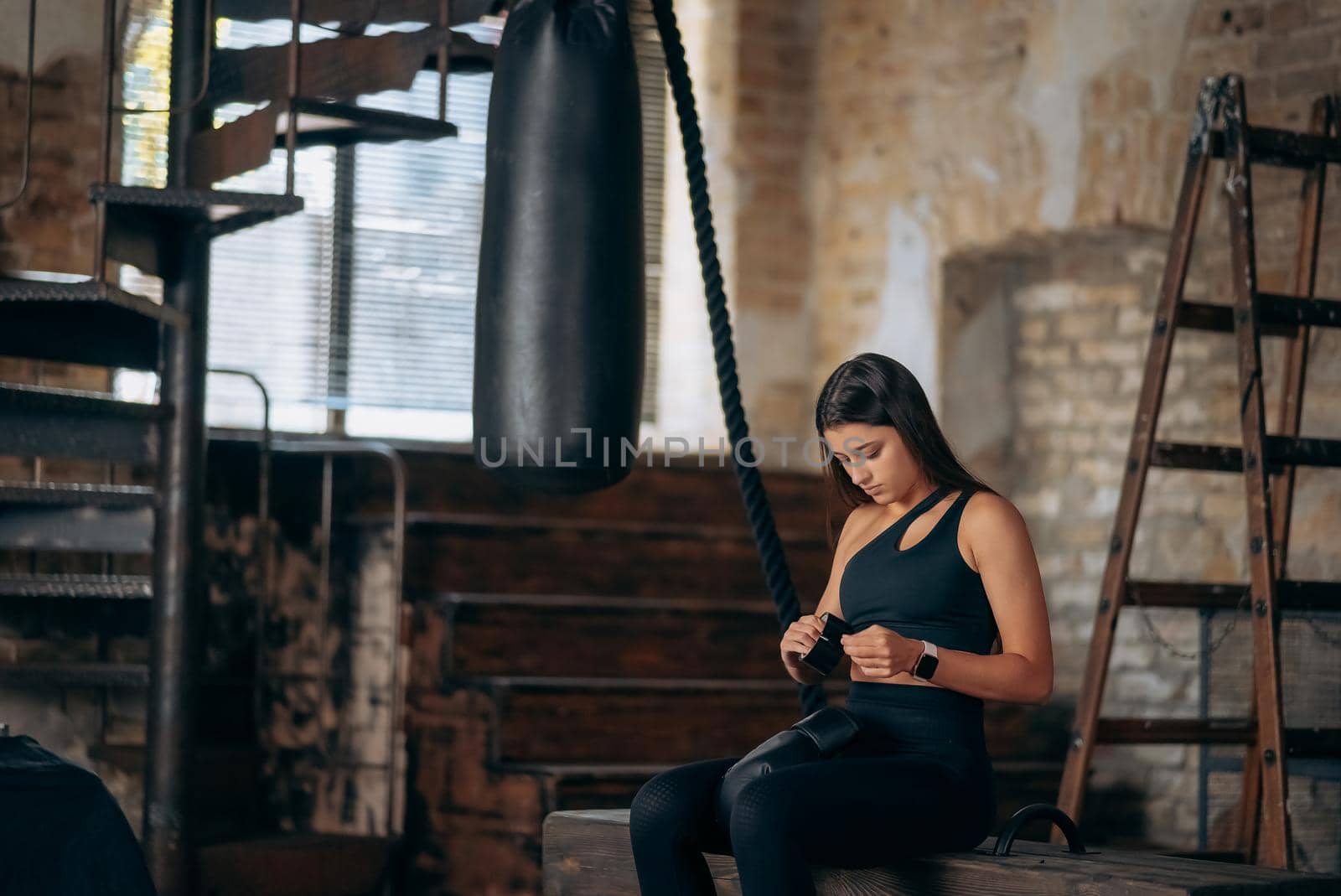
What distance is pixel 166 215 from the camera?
3883mm

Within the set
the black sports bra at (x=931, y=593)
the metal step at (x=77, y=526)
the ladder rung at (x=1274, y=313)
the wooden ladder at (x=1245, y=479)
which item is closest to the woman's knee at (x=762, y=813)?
the black sports bra at (x=931, y=593)

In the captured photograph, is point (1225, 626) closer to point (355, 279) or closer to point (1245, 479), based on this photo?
point (1245, 479)

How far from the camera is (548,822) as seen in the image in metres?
2.68

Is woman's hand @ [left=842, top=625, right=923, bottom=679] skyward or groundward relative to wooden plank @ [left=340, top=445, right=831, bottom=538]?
skyward

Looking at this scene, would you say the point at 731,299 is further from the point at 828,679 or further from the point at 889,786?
the point at 889,786

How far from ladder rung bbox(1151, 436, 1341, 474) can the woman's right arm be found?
48.1 inches

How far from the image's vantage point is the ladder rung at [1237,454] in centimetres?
337

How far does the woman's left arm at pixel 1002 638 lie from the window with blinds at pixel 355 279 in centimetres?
364

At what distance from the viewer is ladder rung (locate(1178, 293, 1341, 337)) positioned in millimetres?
3449

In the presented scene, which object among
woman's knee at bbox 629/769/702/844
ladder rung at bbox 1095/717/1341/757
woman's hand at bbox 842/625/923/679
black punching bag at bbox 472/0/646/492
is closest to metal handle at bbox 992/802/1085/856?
woman's hand at bbox 842/625/923/679

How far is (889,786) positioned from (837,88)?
4.34m

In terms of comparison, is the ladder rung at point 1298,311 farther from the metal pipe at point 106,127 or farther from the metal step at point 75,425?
the metal step at point 75,425

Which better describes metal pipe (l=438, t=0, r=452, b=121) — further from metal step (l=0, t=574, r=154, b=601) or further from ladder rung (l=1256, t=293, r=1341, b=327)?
ladder rung (l=1256, t=293, r=1341, b=327)

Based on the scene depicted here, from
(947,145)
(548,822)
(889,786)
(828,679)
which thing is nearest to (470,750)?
(828,679)
